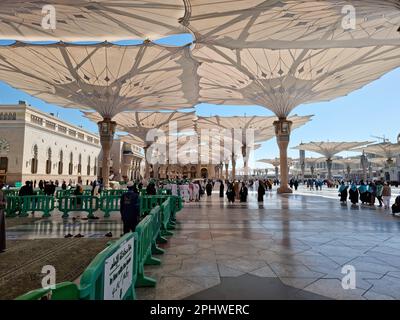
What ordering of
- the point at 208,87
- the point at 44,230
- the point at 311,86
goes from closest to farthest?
the point at 44,230 → the point at 311,86 → the point at 208,87

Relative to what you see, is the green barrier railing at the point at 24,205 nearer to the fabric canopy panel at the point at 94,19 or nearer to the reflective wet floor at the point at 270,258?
the reflective wet floor at the point at 270,258

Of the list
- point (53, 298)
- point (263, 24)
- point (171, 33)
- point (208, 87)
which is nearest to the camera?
point (53, 298)

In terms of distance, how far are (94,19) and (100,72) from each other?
584 cm

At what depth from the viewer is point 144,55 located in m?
17.2

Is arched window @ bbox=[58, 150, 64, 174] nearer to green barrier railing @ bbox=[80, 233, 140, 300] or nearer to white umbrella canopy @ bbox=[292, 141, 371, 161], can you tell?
white umbrella canopy @ bbox=[292, 141, 371, 161]

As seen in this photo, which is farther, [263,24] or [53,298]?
[263,24]

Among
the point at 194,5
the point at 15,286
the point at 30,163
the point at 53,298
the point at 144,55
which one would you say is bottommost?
the point at 15,286

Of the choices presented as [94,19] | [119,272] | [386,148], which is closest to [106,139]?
[94,19]

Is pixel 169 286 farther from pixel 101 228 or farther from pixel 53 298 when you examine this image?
pixel 101 228

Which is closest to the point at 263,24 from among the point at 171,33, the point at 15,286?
the point at 171,33

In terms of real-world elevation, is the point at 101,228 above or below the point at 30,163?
below

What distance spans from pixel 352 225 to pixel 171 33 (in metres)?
13.8

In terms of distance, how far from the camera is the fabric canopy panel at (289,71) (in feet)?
57.4

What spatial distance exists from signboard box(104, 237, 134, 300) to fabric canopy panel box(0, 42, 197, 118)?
14.9 metres
